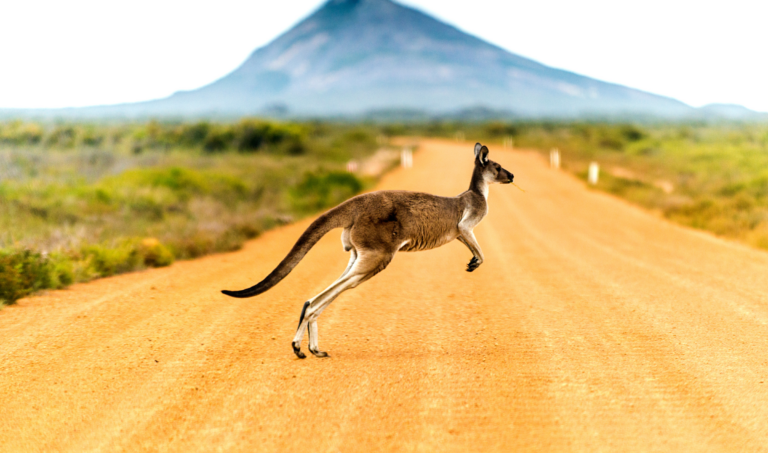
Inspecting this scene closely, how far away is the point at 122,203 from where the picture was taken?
627 inches

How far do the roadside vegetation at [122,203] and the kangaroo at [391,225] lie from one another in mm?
4976

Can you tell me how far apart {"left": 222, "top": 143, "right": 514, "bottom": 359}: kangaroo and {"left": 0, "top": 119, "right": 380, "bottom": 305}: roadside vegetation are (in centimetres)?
498

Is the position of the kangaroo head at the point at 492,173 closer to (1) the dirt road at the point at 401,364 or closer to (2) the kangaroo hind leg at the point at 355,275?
(2) the kangaroo hind leg at the point at 355,275

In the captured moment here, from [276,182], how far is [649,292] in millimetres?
16007

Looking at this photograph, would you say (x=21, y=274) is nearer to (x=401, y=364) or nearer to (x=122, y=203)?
(x=401, y=364)

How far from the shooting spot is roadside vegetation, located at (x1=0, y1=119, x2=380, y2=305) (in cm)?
985

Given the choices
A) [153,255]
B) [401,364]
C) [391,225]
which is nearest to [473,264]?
[391,225]

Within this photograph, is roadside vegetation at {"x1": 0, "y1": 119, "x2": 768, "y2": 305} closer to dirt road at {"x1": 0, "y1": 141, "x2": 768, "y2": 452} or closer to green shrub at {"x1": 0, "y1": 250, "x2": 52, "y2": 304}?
green shrub at {"x1": 0, "y1": 250, "x2": 52, "y2": 304}

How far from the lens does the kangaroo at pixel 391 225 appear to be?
4895 mm

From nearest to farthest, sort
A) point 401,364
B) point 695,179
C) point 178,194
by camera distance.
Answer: point 401,364 < point 178,194 < point 695,179

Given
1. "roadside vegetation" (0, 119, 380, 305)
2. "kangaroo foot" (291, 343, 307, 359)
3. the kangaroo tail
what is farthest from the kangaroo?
"roadside vegetation" (0, 119, 380, 305)

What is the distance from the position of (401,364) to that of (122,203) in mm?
12330

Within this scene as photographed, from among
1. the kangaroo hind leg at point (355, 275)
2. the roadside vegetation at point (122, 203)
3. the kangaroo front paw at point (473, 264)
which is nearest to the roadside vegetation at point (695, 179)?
the roadside vegetation at point (122, 203)

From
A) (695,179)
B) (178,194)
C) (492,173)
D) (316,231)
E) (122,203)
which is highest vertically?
(492,173)
